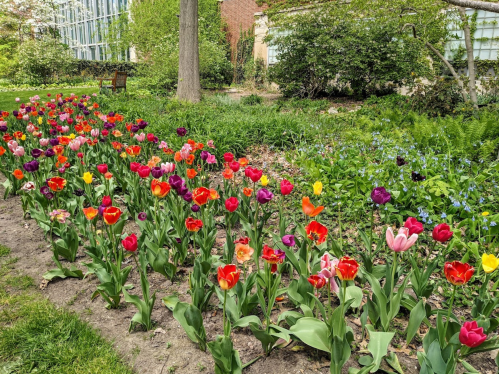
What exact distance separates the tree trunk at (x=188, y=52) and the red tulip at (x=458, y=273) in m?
9.49

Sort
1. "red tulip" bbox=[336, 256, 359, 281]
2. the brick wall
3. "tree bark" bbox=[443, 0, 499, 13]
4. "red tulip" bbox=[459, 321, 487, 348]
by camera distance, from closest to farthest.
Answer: "red tulip" bbox=[459, 321, 487, 348]
"red tulip" bbox=[336, 256, 359, 281]
"tree bark" bbox=[443, 0, 499, 13]
the brick wall

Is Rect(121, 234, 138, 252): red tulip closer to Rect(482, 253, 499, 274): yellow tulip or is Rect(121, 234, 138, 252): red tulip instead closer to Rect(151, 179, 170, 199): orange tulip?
Rect(151, 179, 170, 199): orange tulip

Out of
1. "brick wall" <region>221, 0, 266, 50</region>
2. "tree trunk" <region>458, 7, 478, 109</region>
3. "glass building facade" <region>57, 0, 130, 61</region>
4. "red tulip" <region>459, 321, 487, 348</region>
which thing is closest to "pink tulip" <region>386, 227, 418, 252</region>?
"red tulip" <region>459, 321, 487, 348</region>

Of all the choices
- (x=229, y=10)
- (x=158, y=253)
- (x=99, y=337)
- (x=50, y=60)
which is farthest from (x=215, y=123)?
(x=229, y=10)

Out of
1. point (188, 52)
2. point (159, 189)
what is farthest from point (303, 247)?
point (188, 52)

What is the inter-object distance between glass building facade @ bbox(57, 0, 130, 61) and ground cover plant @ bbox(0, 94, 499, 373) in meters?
30.1

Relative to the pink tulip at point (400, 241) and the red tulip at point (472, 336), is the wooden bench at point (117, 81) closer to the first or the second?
the pink tulip at point (400, 241)

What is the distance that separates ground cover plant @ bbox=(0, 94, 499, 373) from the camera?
170 centimetres

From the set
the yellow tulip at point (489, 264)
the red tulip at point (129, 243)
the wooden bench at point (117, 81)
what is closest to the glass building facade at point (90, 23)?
the wooden bench at point (117, 81)

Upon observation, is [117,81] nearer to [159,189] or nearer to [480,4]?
[480,4]

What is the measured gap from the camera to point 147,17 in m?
21.5

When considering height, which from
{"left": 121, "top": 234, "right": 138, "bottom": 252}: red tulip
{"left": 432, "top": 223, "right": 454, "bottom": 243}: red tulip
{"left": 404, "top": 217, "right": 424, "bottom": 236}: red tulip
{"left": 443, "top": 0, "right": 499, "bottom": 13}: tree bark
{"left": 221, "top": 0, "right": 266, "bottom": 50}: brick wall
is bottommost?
{"left": 121, "top": 234, "right": 138, "bottom": 252}: red tulip

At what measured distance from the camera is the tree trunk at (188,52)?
9781 mm

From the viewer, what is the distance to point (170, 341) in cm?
201
